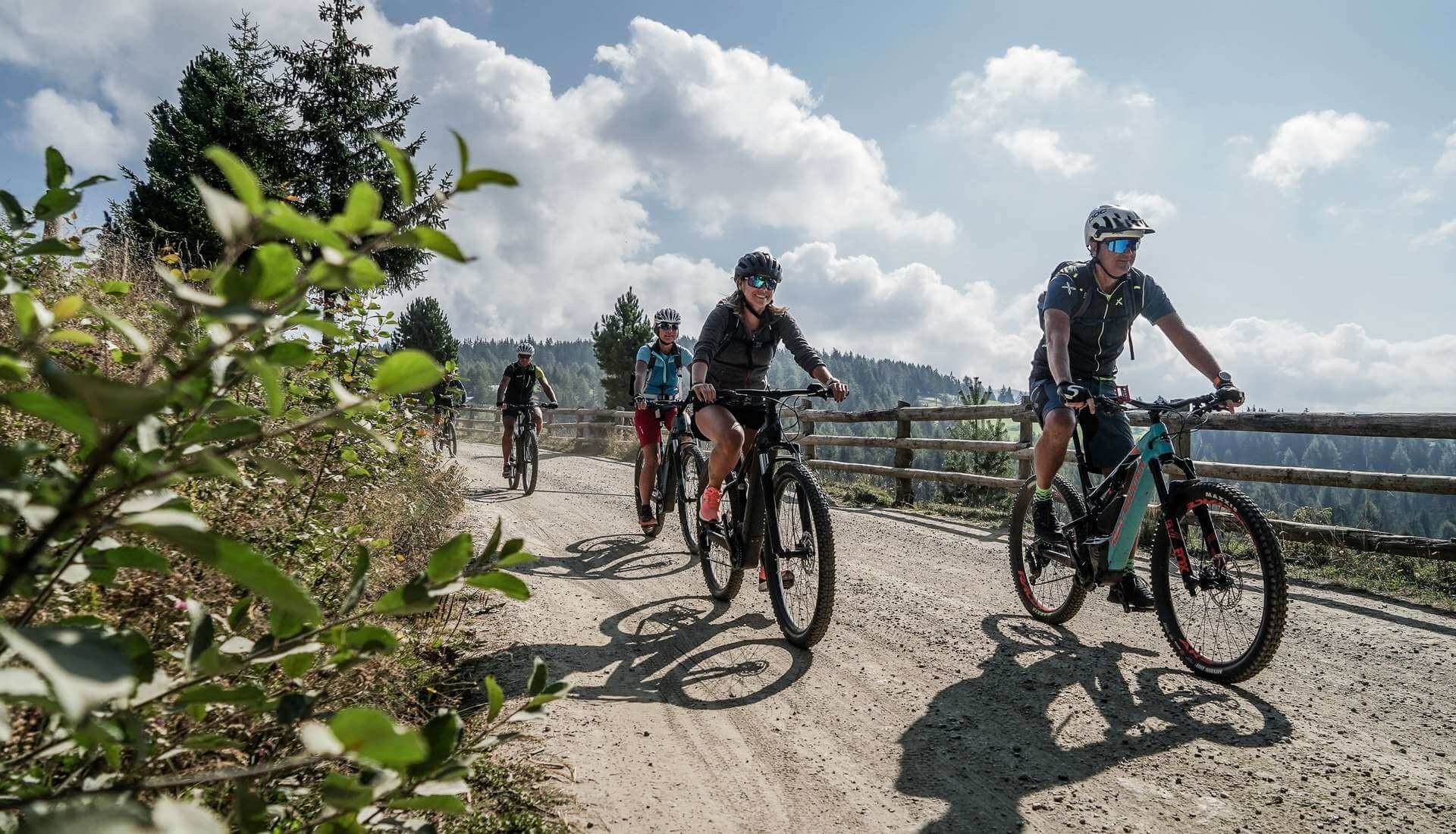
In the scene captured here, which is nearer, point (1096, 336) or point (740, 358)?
point (1096, 336)

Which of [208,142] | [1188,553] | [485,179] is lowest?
[1188,553]

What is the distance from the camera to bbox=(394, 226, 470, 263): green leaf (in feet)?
2.21

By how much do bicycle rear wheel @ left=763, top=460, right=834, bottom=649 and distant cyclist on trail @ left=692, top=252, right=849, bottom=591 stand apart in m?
0.34

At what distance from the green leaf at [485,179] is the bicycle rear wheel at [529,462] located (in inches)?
370

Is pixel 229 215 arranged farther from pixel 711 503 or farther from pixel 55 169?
pixel 711 503

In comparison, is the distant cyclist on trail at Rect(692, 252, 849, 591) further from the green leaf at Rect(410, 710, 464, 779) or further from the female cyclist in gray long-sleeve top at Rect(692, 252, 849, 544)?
the green leaf at Rect(410, 710, 464, 779)

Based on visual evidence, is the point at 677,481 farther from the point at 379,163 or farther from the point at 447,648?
the point at 379,163

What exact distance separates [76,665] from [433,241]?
0.43m

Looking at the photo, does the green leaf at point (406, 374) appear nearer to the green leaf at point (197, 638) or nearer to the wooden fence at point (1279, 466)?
the green leaf at point (197, 638)

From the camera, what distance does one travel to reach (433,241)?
0.71 meters

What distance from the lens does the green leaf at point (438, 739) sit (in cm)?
81

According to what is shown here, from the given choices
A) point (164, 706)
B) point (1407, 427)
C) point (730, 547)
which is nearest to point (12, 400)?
point (164, 706)

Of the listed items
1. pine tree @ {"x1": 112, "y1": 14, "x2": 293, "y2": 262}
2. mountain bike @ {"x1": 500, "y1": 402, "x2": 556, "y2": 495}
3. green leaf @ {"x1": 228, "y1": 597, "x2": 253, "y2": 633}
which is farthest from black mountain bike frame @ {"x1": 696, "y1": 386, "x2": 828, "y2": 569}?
pine tree @ {"x1": 112, "y1": 14, "x2": 293, "y2": 262}

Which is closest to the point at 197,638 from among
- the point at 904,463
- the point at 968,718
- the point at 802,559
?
the point at 968,718
